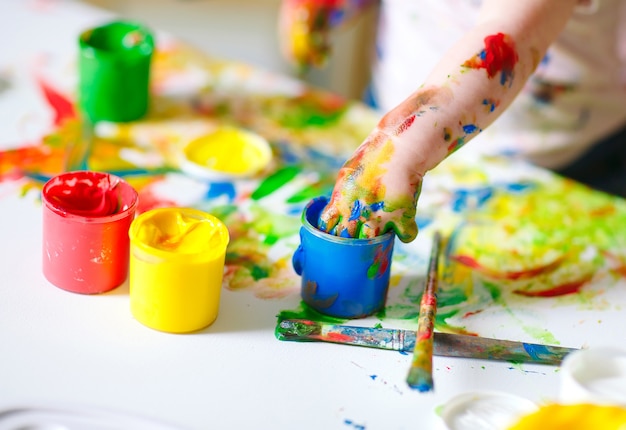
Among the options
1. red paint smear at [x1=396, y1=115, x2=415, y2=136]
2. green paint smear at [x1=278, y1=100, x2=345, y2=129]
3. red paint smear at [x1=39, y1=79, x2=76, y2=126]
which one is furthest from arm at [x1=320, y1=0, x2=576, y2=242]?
red paint smear at [x1=39, y1=79, x2=76, y2=126]

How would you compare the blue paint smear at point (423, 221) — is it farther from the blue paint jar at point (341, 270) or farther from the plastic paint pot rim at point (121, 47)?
the plastic paint pot rim at point (121, 47)

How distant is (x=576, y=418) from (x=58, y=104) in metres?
0.76

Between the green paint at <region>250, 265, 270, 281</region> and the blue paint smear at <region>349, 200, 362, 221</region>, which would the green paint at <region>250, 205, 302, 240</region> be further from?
the blue paint smear at <region>349, 200, 362, 221</region>

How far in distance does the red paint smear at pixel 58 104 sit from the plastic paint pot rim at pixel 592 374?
69 centimetres

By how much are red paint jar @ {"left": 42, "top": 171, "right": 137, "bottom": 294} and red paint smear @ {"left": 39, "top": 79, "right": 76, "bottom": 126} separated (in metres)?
0.28

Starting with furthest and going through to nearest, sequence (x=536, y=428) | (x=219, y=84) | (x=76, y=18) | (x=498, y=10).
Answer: (x=76, y=18) → (x=219, y=84) → (x=498, y=10) → (x=536, y=428)

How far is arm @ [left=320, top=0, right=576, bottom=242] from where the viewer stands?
2.45ft

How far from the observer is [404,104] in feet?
2.58

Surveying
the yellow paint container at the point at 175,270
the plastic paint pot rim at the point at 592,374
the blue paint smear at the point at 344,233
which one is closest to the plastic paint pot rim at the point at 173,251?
the yellow paint container at the point at 175,270

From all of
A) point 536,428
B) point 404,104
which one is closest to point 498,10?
point 404,104

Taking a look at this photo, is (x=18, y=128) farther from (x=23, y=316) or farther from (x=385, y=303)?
(x=385, y=303)

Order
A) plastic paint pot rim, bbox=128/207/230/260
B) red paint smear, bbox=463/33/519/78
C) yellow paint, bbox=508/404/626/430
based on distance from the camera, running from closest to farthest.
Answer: yellow paint, bbox=508/404/626/430, plastic paint pot rim, bbox=128/207/230/260, red paint smear, bbox=463/33/519/78

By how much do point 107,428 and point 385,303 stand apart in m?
0.30

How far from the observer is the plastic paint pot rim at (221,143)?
964 mm
